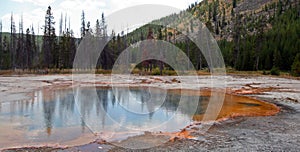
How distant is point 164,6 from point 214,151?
525 inches

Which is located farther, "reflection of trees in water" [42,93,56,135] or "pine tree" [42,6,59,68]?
"pine tree" [42,6,59,68]

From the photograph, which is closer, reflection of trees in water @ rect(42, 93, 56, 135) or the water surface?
the water surface

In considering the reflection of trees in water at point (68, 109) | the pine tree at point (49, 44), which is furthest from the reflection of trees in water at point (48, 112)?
the pine tree at point (49, 44)

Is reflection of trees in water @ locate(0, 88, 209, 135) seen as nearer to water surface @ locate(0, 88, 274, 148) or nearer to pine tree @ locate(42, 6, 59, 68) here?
water surface @ locate(0, 88, 274, 148)

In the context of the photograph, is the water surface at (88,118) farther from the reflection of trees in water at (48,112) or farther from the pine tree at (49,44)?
the pine tree at (49,44)

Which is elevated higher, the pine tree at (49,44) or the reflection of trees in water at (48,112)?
the pine tree at (49,44)

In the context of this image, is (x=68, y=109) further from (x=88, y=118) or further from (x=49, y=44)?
(x=49, y=44)

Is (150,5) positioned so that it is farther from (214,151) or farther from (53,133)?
(214,151)

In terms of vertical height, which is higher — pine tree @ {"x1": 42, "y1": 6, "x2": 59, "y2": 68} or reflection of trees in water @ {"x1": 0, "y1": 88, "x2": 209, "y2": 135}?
pine tree @ {"x1": 42, "y1": 6, "x2": 59, "y2": 68}

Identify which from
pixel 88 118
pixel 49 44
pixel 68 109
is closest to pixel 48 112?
pixel 68 109

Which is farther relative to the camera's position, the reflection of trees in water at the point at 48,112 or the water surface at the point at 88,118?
the reflection of trees in water at the point at 48,112

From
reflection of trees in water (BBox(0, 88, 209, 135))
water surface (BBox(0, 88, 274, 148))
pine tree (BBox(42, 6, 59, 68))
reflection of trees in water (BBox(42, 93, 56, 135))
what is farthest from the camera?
pine tree (BBox(42, 6, 59, 68))

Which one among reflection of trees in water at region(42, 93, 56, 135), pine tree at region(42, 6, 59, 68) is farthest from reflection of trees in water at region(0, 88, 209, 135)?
pine tree at region(42, 6, 59, 68)

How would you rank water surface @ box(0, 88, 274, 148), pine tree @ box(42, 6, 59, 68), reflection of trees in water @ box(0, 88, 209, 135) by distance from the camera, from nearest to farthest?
water surface @ box(0, 88, 274, 148) → reflection of trees in water @ box(0, 88, 209, 135) → pine tree @ box(42, 6, 59, 68)
